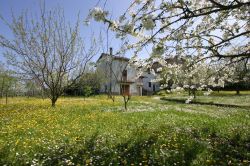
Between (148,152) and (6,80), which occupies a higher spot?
(6,80)

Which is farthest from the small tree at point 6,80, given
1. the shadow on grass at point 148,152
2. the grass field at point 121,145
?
the shadow on grass at point 148,152

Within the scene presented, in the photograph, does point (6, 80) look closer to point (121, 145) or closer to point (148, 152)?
point (121, 145)

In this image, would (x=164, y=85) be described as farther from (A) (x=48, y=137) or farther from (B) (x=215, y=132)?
(A) (x=48, y=137)

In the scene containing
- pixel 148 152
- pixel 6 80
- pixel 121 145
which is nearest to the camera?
pixel 148 152

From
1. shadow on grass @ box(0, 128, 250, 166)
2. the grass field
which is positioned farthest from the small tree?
shadow on grass @ box(0, 128, 250, 166)

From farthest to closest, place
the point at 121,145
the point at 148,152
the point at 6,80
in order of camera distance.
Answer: the point at 6,80 → the point at 121,145 → the point at 148,152

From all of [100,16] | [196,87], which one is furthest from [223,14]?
[100,16]

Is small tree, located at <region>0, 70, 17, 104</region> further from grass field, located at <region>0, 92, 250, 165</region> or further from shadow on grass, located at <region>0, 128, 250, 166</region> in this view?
shadow on grass, located at <region>0, 128, 250, 166</region>

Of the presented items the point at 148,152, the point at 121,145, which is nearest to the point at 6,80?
the point at 121,145

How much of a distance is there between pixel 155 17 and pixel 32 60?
788 inches

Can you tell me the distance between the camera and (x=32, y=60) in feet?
80.9

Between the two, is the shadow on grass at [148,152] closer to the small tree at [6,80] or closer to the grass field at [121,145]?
the grass field at [121,145]

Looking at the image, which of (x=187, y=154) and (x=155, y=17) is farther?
(x=187, y=154)

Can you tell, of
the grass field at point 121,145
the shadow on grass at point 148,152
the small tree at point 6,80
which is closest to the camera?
the shadow on grass at point 148,152
